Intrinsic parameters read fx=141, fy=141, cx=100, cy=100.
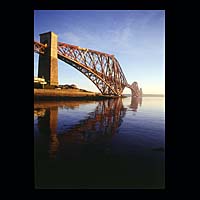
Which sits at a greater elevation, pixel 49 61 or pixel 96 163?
pixel 49 61

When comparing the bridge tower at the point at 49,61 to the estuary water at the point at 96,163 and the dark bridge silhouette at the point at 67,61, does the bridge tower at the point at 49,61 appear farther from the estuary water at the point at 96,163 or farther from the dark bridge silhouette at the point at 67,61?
the estuary water at the point at 96,163

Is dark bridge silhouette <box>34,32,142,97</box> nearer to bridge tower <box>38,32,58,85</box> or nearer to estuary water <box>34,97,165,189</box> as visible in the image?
bridge tower <box>38,32,58,85</box>

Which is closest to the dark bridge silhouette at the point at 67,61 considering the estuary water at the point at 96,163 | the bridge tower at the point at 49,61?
the bridge tower at the point at 49,61

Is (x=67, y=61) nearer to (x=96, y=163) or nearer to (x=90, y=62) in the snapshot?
(x=90, y=62)

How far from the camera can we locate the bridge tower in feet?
98.2

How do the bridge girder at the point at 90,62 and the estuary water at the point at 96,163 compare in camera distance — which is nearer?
the estuary water at the point at 96,163

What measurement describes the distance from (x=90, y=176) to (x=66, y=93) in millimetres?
26118

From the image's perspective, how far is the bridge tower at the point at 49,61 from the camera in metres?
29.9

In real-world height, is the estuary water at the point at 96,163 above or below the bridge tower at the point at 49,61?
below

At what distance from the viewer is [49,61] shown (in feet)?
101

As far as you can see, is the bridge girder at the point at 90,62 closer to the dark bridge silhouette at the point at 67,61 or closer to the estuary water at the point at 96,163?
the dark bridge silhouette at the point at 67,61


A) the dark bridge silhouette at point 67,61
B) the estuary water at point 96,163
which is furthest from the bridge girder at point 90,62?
the estuary water at point 96,163

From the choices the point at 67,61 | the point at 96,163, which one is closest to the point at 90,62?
the point at 67,61
